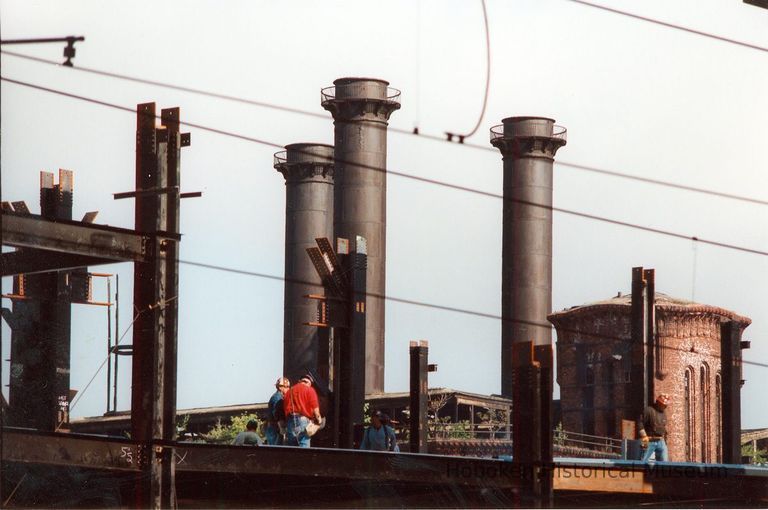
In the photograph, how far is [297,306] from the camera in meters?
41.4

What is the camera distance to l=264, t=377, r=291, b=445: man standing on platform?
17.3 m

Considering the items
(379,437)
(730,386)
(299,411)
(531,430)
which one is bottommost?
(379,437)

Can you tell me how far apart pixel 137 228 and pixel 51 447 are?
2.38 meters

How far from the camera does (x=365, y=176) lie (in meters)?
39.9

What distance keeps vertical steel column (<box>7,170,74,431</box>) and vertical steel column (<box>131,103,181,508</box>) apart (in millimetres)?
3663

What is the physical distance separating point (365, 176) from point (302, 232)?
12.0 feet

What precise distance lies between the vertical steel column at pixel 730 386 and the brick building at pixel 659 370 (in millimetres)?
23055

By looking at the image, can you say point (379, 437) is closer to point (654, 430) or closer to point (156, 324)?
point (654, 430)

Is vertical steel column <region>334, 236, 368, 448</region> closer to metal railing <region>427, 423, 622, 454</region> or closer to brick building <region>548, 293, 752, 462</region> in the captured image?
metal railing <region>427, 423, 622, 454</region>

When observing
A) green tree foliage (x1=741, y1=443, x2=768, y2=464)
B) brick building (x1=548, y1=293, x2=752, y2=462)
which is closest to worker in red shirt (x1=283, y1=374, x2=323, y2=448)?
brick building (x1=548, y1=293, x2=752, y2=462)

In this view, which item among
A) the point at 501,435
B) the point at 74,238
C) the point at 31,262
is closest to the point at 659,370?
the point at 501,435

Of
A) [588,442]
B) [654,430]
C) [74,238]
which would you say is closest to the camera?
[74,238]

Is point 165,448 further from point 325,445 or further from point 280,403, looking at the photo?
point 325,445

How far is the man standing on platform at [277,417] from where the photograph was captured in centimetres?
1734
